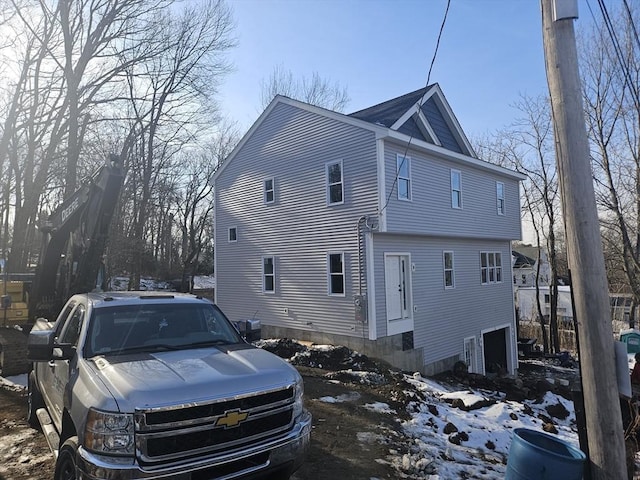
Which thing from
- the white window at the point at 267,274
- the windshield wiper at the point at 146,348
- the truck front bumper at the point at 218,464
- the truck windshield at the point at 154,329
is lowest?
the truck front bumper at the point at 218,464

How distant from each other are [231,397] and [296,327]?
12.2 m

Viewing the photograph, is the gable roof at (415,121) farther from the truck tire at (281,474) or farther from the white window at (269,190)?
the truck tire at (281,474)

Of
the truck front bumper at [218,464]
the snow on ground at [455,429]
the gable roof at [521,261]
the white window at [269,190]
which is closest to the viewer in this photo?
the truck front bumper at [218,464]

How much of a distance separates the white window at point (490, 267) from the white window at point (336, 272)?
8288 millimetres

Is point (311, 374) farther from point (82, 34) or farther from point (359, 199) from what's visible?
point (82, 34)

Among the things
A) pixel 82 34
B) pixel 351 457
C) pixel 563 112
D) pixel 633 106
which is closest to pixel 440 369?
pixel 351 457

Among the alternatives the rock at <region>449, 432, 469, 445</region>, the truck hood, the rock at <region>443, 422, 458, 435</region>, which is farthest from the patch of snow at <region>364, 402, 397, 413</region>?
the truck hood

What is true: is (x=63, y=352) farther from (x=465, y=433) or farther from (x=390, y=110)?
(x=390, y=110)

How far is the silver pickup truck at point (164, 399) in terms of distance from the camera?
3.01 metres

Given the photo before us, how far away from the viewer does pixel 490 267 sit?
19906 millimetres

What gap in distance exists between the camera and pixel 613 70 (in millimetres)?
21047

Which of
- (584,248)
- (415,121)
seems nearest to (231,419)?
(584,248)

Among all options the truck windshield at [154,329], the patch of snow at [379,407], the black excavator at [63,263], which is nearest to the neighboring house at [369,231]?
the patch of snow at [379,407]

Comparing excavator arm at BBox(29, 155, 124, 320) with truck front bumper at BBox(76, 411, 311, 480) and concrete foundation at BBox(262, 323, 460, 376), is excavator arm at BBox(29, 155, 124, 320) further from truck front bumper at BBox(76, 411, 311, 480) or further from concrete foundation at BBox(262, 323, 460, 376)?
concrete foundation at BBox(262, 323, 460, 376)
